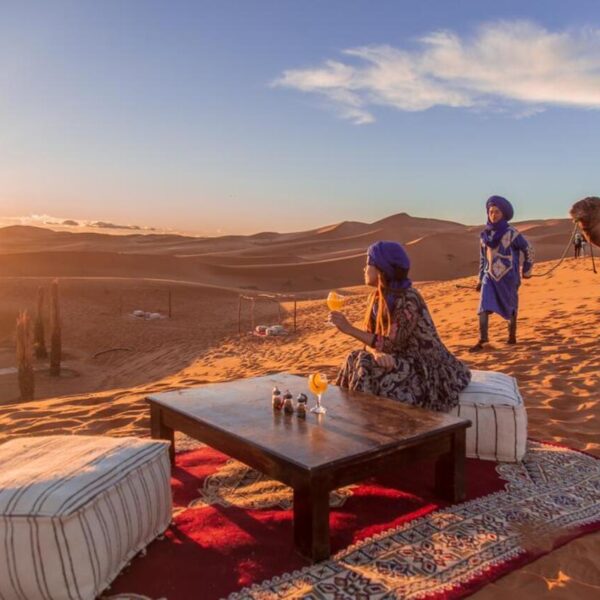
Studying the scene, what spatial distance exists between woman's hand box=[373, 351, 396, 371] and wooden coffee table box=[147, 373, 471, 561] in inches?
9.5

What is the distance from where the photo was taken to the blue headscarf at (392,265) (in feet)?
12.8

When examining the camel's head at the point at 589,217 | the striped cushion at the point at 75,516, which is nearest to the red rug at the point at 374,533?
the striped cushion at the point at 75,516

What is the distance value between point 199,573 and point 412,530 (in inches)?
43.1

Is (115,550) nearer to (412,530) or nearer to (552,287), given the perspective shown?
(412,530)

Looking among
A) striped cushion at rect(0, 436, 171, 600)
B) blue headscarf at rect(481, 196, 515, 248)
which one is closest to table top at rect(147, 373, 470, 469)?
striped cushion at rect(0, 436, 171, 600)

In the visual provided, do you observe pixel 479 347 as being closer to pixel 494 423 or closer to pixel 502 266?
pixel 502 266

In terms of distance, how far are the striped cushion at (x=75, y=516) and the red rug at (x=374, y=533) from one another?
17 cm

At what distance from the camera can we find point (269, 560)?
9.02ft

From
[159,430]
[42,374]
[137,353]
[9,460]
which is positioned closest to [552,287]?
[137,353]

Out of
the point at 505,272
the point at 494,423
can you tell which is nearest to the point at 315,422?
the point at 494,423

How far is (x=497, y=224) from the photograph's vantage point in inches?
300

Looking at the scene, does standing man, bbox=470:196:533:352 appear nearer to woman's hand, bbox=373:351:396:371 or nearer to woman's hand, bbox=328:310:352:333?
woman's hand, bbox=373:351:396:371

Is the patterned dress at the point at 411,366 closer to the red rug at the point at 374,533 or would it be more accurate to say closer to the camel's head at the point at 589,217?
the red rug at the point at 374,533

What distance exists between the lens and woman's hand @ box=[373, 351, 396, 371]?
382 cm
